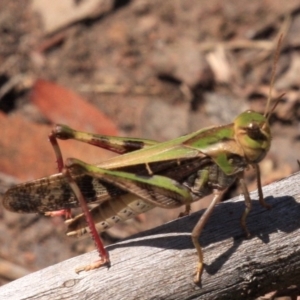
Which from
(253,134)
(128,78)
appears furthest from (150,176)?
(128,78)

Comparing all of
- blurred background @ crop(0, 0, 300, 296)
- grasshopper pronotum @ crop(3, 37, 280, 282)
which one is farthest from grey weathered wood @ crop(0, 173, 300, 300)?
blurred background @ crop(0, 0, 300, 296)

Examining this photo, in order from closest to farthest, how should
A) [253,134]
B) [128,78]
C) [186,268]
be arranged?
1. [186,268]
2. [253,134]
3. [128,78]

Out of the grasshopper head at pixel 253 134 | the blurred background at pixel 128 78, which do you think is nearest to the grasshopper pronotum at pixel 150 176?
the grasshopper head at pixel 253 134

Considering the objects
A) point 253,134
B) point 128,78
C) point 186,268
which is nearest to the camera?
point 186,268

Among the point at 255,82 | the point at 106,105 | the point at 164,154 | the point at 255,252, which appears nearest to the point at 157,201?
the point at 164,154

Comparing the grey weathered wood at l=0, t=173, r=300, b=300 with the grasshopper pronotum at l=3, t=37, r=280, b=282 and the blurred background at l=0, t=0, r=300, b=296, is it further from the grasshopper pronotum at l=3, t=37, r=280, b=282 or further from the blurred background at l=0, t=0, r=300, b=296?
the blurred background at l=0, t=0, r=300, b=296

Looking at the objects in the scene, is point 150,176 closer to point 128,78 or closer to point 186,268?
point 186,268

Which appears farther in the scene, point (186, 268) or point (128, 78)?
point (128, 78)

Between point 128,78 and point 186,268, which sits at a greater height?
point 128,78
